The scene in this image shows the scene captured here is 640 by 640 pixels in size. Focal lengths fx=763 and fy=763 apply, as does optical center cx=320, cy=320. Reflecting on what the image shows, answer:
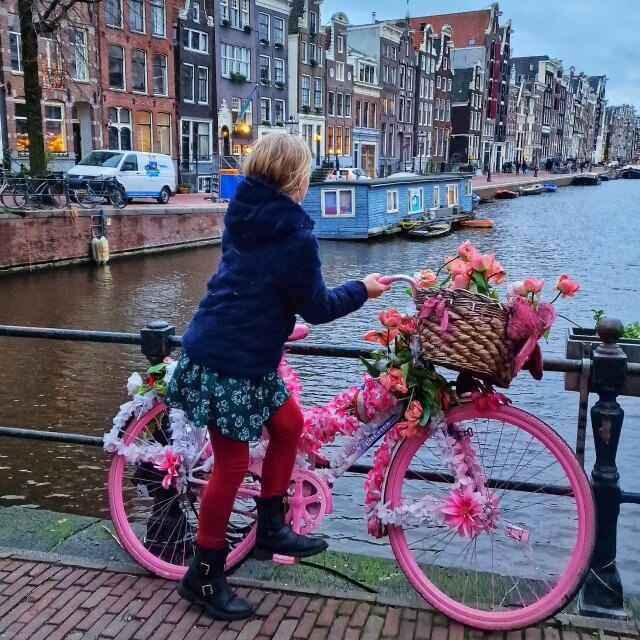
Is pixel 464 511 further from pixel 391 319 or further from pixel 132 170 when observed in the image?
pixel 132 170

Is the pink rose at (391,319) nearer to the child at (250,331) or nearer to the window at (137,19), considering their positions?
the child at (250,331)

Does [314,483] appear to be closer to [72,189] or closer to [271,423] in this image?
[271,423]

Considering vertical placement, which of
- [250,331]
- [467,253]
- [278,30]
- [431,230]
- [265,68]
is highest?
[278,30]

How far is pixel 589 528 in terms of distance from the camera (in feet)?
7.77

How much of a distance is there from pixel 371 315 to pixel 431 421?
35.5ft

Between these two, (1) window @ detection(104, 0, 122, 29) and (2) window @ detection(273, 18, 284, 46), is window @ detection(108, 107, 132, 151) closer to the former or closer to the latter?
(1) window @ detection(104, 0, 122, 29)

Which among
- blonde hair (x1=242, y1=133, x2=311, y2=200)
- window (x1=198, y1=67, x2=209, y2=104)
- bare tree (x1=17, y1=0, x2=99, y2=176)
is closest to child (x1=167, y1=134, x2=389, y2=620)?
blonde hair (x1=242, y1=133, x2=311, y2=200)

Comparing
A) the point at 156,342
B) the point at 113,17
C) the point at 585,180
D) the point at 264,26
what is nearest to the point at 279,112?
the point at 264,26

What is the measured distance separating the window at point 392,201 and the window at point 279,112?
1596cm

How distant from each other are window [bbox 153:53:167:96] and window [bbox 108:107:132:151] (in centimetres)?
229

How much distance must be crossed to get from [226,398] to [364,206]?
23.9m

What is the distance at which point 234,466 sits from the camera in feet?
8.20

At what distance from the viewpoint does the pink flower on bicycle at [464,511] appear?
2.54 meters

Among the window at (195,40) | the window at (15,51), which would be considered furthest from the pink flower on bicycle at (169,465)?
the window at (195,40)
